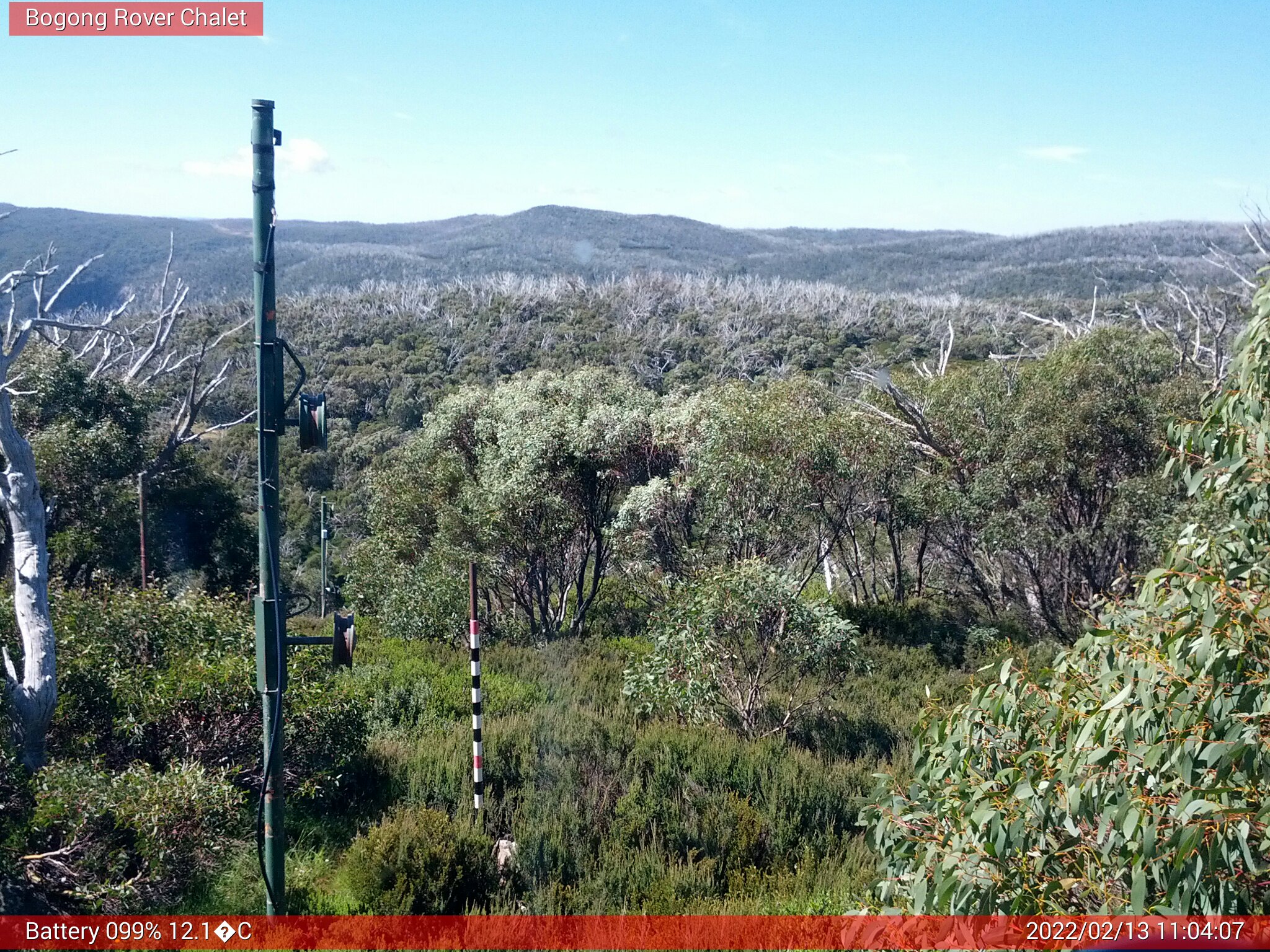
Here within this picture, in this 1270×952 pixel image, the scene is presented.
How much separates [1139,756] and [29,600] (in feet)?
19.9

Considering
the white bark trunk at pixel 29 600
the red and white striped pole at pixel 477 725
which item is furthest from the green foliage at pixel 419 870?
the white bark trunk at pixel 29 600

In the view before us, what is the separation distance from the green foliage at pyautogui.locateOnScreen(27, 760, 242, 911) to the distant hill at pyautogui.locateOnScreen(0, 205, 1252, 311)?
32980 mm

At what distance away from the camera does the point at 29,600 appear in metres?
5.93

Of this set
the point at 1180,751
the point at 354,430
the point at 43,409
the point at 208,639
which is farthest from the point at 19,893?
the point at 354,430

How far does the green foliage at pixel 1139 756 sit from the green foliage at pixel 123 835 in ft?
12.4

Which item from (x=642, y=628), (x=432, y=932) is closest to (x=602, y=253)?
(x=642, y=628)

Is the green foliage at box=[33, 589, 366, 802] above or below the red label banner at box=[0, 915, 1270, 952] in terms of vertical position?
above

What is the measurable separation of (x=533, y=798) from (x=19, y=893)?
2.92 meters

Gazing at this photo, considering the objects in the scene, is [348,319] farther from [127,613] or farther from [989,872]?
[989,872]

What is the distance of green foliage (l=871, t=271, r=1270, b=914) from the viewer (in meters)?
2.39

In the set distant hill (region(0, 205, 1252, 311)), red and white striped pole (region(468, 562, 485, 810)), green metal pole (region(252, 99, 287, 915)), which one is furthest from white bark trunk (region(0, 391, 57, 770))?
distant hill (region(0, 205, 1252, 311))

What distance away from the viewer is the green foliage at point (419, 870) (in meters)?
5.03

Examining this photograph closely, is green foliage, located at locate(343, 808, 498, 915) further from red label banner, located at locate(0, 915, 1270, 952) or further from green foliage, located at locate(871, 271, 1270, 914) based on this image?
green foliage, located at locate(871, 271, 1270, 914)

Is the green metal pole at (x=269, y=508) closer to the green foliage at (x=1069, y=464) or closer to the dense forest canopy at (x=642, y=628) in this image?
the dense forest canopy at (x=642, y=628)
